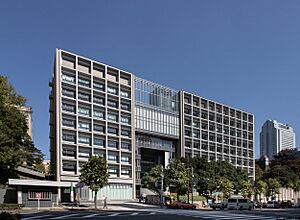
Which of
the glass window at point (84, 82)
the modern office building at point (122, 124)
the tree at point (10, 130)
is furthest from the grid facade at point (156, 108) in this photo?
the tree at point (10, 130)

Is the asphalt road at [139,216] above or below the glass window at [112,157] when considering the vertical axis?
below

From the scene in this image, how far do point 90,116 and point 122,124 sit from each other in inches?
364

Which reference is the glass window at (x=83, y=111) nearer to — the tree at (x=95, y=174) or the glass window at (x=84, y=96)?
the glass window at (x=84, y=96)

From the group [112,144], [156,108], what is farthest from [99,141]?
[156,108]

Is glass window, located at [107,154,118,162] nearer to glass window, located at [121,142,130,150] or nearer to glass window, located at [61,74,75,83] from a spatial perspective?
glass window, located at [121,142,130,150]

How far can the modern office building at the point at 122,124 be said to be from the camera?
80000 mm

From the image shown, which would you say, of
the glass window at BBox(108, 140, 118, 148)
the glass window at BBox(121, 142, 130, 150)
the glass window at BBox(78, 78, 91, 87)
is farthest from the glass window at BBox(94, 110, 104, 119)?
the glass window at BBox(121, 142, 130, 150)

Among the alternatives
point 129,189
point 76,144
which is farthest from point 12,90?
point 129,189

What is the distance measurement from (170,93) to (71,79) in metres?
32.1

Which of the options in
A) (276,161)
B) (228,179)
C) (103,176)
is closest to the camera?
(103,176)

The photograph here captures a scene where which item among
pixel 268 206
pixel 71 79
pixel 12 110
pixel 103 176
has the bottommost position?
pixel 268 206

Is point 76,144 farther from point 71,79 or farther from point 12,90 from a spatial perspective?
point 12,90

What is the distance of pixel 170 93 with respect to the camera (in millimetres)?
107188

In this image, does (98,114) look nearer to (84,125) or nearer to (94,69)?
(84,125)
